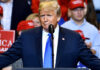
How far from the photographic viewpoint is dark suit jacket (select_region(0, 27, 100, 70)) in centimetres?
336

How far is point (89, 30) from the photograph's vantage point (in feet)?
16.8

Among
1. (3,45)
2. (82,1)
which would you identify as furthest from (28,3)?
→ (3,45)

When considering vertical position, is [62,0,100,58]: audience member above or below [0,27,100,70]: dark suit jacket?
above

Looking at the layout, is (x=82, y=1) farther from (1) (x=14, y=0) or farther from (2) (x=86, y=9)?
(1) (x=14, y=0)

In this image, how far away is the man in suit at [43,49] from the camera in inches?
132

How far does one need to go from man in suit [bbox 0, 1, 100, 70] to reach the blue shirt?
1476 mm

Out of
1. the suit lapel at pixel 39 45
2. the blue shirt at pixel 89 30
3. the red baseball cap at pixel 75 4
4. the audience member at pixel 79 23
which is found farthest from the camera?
the red baseball cap at pixel 75 4

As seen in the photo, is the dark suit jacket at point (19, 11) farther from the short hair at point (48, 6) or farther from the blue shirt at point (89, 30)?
the short hair at point (48, 6)

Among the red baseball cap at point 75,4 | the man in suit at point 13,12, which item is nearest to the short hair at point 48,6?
the red baseball cap at point 75,4

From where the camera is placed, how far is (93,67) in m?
3.37

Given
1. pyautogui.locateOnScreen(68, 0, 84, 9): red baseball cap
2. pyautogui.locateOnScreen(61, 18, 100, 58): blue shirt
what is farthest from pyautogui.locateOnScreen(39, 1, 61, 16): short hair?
pyautogui.locateOnScreen(68, 0, 84, 9): red baseball cap

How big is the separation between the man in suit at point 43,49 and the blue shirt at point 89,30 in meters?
1.48

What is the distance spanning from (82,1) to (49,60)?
7.35 ft

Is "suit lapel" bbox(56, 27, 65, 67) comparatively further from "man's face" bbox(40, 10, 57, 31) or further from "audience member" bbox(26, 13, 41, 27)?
"audience member" bbox(26, 13, 41, 27)
